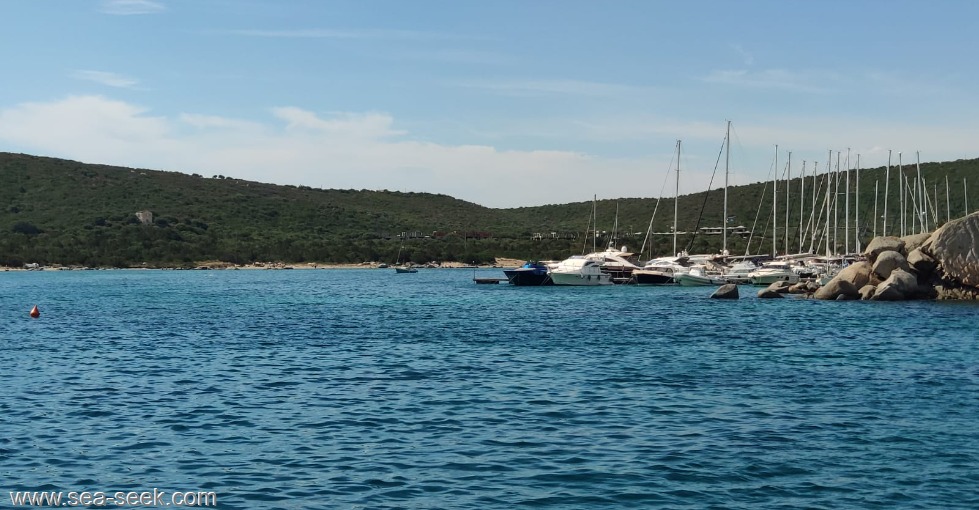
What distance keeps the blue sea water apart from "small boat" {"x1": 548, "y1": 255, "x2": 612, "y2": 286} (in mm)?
42941

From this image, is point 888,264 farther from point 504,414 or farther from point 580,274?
point 504,414

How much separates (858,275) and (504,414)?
158 ft

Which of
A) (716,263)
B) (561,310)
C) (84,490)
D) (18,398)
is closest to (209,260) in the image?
(716,263)

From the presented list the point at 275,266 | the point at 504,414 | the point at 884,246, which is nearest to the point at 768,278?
the point at 884,246

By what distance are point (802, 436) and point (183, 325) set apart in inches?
1406

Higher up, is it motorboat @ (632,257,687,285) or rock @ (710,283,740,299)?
motorboat @ (632,257,687,285)

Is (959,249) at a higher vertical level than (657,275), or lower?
higher

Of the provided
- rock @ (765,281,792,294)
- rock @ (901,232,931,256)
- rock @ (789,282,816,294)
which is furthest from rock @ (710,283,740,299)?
rock @ (901,232,931,256)

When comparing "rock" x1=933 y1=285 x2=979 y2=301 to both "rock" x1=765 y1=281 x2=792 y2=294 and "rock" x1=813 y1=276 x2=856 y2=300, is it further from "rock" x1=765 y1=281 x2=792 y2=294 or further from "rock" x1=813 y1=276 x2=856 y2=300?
"rock" x1=765 y1=281 x2=792 y2=294

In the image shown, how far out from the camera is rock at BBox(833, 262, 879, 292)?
62.9 m

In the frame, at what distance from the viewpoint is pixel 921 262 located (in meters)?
60.2

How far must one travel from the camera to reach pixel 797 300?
65.2 metres

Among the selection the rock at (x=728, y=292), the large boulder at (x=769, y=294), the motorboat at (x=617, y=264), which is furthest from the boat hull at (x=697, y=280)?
the rock at (x=728, y=292)

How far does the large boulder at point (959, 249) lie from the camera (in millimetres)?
56625
